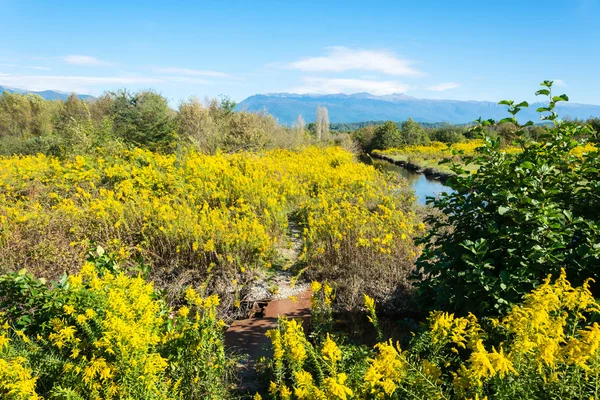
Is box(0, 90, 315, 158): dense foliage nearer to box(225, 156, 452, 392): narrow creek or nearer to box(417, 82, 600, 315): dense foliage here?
box(225, 156, 452, 392): narrow creek

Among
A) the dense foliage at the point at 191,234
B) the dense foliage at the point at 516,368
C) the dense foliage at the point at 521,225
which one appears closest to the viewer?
the dense foliage at the point at 516,368

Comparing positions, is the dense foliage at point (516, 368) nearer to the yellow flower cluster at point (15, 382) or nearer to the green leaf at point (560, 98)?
the yellow flower cluster at point (15, 382)

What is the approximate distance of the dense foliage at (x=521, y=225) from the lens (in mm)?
2225

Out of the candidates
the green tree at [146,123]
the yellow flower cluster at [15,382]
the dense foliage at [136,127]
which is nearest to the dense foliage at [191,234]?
the yellow flower cluster at [15,382]

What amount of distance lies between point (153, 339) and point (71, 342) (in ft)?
2.00

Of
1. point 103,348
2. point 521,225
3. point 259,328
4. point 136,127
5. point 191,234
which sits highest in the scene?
point 136,127

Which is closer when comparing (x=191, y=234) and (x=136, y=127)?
(x=191, y=234)

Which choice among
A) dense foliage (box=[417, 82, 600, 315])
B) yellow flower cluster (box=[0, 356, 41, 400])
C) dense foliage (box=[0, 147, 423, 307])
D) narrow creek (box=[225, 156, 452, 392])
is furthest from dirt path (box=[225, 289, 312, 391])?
dense foliage (box=[417, 82, 600, 315])

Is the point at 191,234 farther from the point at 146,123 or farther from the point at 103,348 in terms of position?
the point at 146,123

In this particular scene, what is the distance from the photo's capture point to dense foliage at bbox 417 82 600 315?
2.22 meters

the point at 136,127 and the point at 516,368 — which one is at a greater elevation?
the point at 136,127

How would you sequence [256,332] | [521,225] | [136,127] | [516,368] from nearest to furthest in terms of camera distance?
1. [516,368]
2. [521,225]
3. [256,332]
4. [136,127]

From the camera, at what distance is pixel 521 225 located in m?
2.37

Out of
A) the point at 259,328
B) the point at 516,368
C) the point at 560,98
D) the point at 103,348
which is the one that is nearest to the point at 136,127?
the point at 259,328
